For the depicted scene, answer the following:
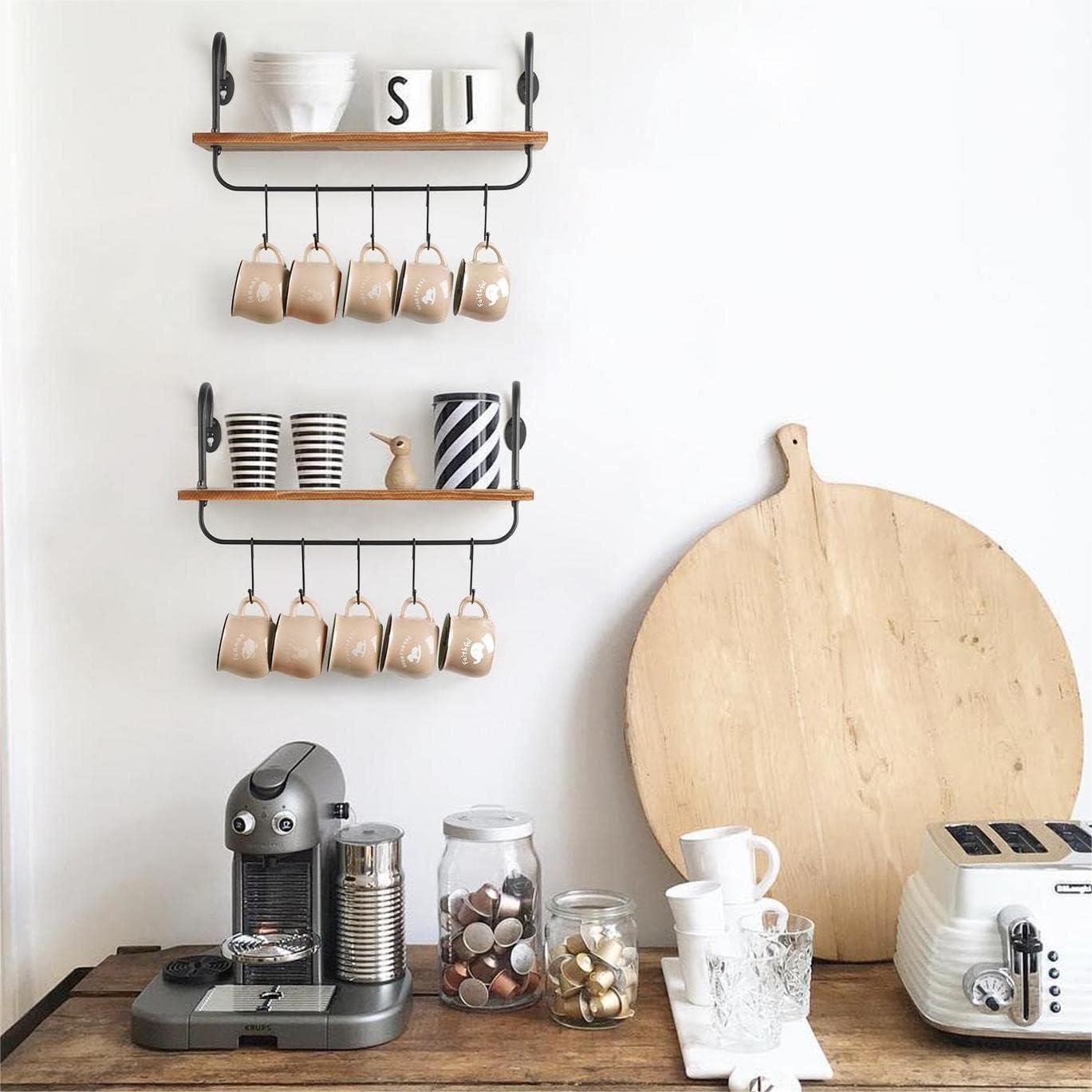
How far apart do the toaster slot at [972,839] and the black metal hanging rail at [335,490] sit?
689mm

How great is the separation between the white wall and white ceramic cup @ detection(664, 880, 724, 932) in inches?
11.0

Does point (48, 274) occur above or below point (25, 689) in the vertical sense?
above

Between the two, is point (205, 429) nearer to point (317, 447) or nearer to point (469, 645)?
point (317, 447)

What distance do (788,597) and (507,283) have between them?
23.1 inches

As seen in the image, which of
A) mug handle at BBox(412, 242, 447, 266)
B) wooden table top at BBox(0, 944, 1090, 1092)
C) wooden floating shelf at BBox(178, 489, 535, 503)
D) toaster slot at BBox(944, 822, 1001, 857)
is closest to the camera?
wooden table top at BBox(0, 944, 1090, 1092)

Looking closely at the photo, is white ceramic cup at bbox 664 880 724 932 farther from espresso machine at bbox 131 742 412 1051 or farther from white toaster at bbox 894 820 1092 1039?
espresso machine at bbox 131 742 412 1051

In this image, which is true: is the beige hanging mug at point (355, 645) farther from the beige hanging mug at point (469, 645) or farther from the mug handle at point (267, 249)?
the mug handle at point (267, 249)

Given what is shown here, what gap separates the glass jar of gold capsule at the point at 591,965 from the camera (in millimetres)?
1480

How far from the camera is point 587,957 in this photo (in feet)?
4.90

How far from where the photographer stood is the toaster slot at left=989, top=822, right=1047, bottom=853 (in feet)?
4.85

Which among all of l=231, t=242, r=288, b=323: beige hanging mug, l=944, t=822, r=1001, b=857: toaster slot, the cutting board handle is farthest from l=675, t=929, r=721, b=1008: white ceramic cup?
l=231, t=242, r=288, b=323: beige hanging mug

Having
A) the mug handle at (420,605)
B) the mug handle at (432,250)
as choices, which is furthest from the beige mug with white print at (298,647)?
the mug handle at (432,250)

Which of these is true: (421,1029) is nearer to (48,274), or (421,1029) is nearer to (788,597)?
(788,597)

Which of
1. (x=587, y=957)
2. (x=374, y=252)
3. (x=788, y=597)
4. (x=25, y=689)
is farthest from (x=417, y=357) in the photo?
(x=587, y=957)
